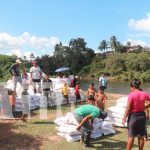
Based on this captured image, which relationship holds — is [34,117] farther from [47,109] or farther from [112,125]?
[112,125]

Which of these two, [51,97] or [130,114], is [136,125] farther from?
[51,97]

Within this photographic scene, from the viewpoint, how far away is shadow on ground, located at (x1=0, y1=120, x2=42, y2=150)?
828 centimetres

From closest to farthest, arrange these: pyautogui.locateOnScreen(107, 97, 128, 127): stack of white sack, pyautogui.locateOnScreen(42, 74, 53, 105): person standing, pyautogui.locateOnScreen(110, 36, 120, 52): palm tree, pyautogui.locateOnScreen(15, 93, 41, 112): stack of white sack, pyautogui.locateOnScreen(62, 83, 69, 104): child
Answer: pyautogui.locateOnScreen(107, 97, 128, 127): stack of white sack, pyautogui.locateOnScreen(15, 93, 41, 112): stack of white sack, pyautogui.locateOnScreen(42, 74, 53, 105): person standing, pyautogui.locateOnScreen(62, 83, 69, 104): child, pyautogui.locateOnScreen(110, 36, 120, 52): palm tree

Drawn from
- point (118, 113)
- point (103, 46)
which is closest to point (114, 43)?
point (103, 46)

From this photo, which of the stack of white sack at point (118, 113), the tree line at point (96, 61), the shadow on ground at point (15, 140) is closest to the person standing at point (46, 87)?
the stack of white sack at point (118, 113)

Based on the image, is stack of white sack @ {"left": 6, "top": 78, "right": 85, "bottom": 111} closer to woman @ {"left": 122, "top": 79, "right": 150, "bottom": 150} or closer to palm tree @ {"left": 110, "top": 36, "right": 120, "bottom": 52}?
woman @ {"left": 122, "top": 79, "right": 150, "bottom": 150}

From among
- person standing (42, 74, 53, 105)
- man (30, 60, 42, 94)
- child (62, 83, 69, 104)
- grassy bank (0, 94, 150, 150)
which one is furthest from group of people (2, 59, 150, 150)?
child (62, 83, 69, 104)

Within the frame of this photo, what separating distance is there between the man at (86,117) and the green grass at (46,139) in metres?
0.24

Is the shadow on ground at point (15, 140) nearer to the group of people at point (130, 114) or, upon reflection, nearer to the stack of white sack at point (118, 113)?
the group of people at point (130, 114)

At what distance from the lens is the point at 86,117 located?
8.29m

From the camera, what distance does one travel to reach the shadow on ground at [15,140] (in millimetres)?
8281

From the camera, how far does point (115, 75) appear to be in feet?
257

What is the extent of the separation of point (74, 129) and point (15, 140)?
1.47 metres

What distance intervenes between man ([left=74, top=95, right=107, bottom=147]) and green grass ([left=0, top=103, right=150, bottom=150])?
0.24m
